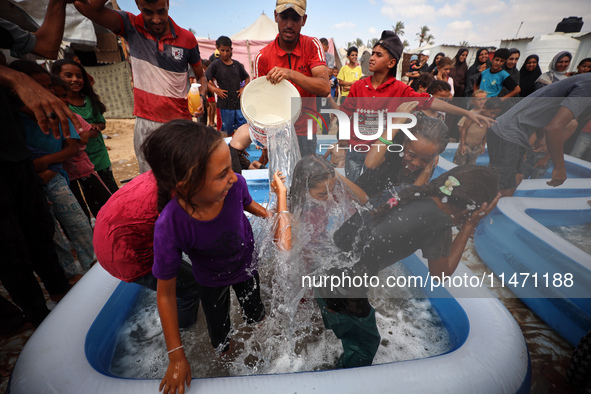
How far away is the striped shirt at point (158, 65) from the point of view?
217cm

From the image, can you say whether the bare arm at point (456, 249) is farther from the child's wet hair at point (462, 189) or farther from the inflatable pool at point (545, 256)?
the inflatable pool at point (545, 256)

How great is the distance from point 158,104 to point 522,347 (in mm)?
3241

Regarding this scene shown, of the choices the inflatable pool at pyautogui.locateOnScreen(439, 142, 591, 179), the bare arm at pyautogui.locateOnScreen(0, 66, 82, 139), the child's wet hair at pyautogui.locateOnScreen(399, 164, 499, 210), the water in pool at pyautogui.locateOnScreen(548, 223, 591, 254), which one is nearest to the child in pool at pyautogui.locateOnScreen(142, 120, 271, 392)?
the bare arm at pyautogui.locateOnScreen(0, 66, 82, 139)

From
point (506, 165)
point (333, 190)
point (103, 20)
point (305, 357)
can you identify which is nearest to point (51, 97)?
point (103, 20)

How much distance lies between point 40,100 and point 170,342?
1.31m

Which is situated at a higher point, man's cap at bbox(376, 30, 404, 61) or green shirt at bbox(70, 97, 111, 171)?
man's cap at bbox(376, 30, 404, 61)

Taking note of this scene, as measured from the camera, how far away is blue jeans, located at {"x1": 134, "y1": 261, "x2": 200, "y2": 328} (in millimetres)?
1487

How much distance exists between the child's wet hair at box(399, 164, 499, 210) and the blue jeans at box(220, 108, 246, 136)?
416 cm

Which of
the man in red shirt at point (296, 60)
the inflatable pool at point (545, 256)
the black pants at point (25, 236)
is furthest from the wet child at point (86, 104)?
the inflatable pool at point (545, 256)

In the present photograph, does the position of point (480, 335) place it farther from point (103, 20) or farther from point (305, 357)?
point (103, 20)

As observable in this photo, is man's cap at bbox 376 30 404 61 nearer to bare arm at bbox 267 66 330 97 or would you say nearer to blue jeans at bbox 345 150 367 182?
bare arm at bbox 267 66 330 97

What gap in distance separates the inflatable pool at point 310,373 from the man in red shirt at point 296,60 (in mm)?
1837

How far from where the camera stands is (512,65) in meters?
4.55

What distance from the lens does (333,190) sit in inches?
72.6
